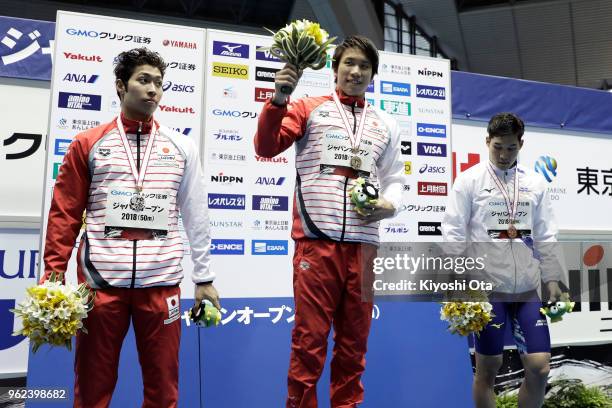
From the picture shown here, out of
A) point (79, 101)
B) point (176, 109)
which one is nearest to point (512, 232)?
point (176, 109)

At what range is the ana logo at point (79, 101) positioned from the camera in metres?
3.54

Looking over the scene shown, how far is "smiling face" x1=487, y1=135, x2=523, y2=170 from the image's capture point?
3.05 m

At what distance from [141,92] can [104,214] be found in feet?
1.81

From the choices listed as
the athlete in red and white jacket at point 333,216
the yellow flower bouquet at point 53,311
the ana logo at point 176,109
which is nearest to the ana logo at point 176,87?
the ana logo at point 176,109

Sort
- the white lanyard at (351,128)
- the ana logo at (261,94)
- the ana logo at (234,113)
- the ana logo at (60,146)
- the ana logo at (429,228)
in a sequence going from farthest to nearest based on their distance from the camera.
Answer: the ana logo at (429,228), the ana logo at (261,94), the ana logo at (234,113), the ana logo at (60,146), the white lanyard at (351,128)

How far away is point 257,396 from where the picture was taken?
3547mm

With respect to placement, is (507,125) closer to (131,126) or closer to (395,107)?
(395,107)

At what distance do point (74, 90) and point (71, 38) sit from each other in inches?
14.5

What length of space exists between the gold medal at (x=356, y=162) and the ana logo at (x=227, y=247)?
163 cm

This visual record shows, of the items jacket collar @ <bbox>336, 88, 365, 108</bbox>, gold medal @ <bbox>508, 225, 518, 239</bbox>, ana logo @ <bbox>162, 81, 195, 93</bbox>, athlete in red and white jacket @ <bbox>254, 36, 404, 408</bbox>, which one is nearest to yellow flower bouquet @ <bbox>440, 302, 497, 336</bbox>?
gold medal @ <bbox>508, 225, 518, 239</bbox>

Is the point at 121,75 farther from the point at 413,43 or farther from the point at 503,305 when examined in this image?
the point at 413,43

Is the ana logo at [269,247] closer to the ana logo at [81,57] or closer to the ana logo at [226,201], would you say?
the ana logo at [226,201]

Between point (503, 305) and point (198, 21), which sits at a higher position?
point (198, 21)

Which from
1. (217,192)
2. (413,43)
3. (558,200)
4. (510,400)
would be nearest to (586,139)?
(558,200)
